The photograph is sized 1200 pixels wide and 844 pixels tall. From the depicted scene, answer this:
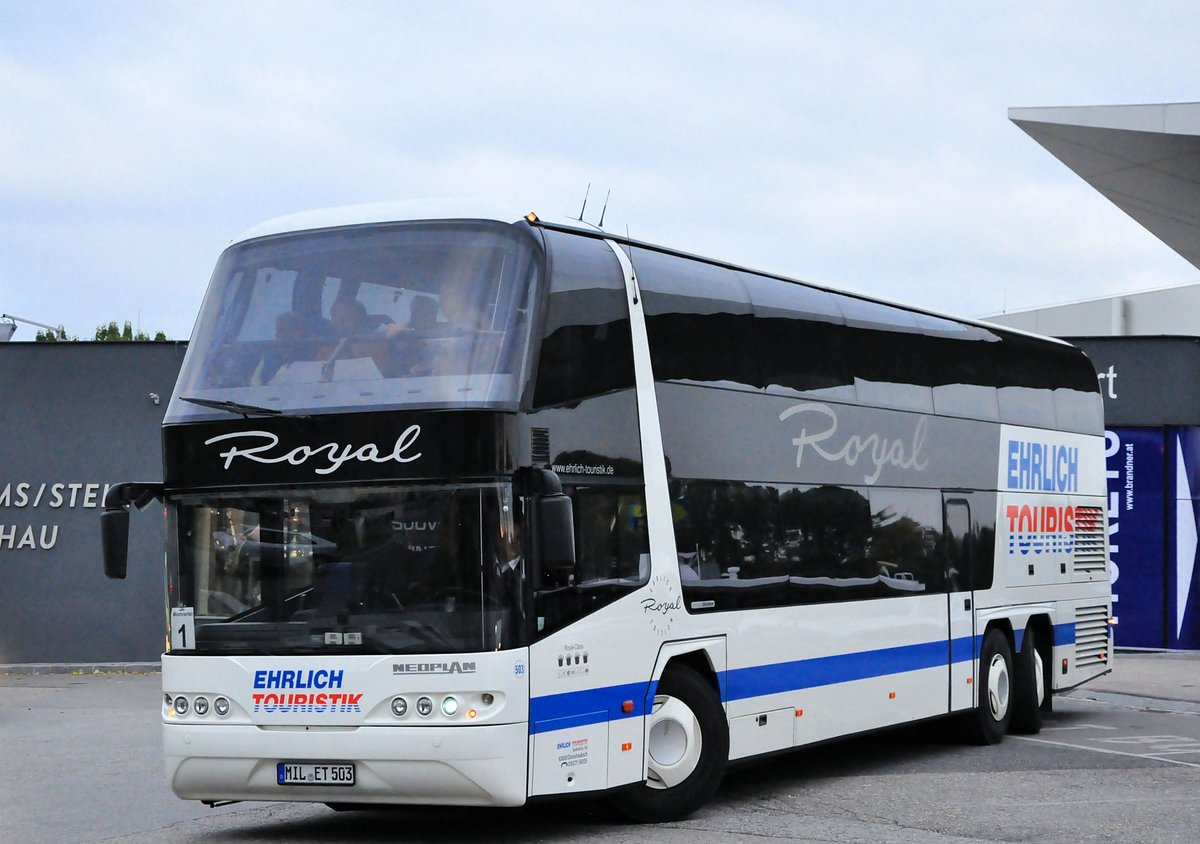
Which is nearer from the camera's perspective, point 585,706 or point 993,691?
point 585,706

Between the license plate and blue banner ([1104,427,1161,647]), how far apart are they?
19.3m

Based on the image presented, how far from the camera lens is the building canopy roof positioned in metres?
26.7

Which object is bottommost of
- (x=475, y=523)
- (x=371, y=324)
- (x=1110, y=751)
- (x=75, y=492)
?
(x=1110, y=751)

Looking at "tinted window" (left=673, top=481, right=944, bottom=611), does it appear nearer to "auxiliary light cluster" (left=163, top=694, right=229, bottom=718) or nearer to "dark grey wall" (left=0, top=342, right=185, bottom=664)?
"auxiliary light cluster" (left=163, top=694, right=229, bottom=718)

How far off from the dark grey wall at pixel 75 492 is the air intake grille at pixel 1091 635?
13413mm

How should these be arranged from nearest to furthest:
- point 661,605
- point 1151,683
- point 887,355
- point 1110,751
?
1. point 661,605
2. point 887,355
3. point 1110,751
4. point 1151,683

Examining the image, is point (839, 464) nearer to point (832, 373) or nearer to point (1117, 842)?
point (832, 373)

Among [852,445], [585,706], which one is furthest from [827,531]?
[585,706]

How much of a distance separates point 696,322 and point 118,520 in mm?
3963

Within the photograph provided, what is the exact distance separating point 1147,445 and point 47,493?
16.9 meters

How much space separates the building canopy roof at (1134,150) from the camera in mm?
26672

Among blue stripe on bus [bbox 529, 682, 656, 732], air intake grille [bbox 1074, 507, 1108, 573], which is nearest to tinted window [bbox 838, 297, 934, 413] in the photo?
air intake grille [bbox 1074, 507, 1108, 573]

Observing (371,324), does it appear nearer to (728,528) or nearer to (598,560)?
(598,560)

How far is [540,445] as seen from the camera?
9.42 metres
